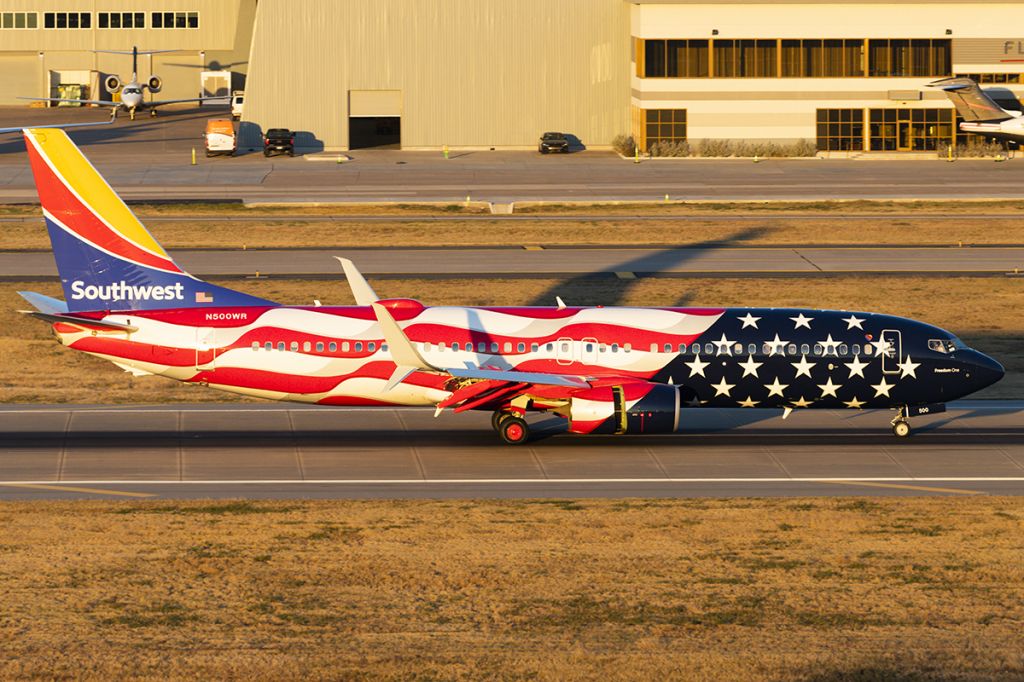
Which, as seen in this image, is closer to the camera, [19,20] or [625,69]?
[625,69]

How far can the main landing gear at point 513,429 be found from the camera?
1614 inches

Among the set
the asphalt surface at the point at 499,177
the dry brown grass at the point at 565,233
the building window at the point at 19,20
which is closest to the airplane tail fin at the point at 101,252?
the dry brown grass at the point at 565,233

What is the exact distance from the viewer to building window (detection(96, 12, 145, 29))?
152375mm

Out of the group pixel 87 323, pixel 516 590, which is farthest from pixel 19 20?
pixel 516 590

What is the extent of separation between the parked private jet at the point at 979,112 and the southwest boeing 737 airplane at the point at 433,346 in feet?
237

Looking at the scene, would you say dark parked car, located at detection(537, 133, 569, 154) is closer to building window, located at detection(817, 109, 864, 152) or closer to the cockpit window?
building window, located at detection(817, 109, 864, 152)

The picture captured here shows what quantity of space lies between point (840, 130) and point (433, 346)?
3172 inches

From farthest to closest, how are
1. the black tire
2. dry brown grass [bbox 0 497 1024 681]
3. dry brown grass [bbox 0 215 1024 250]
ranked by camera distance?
dry brown grass [bbox 0 215 1024 250]
the black tire
dry brown grass [bbox 0 497 1024 681]

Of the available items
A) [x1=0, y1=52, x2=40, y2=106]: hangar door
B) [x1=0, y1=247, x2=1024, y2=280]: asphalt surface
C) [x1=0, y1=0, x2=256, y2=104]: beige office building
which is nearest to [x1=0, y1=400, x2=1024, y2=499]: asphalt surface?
[x1=0, y1=247, x2=1024, y2=280]: asphalt surface

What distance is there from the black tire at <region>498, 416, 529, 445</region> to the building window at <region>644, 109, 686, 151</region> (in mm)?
76422

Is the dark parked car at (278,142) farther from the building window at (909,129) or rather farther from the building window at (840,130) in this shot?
the building window at (909,129)

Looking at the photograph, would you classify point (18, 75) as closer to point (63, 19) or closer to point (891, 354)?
point (63, 19)

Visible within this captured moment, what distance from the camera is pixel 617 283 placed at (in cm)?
6350

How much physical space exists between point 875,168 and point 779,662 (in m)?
86.5
